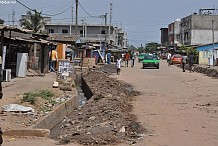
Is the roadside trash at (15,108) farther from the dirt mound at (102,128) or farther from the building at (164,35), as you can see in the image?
the building at (164,35)

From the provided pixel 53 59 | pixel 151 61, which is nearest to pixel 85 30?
pixel 151 61

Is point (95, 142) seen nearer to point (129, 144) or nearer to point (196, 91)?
point (129, 144)

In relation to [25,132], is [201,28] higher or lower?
higher

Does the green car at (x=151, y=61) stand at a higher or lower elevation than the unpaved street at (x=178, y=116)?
higher

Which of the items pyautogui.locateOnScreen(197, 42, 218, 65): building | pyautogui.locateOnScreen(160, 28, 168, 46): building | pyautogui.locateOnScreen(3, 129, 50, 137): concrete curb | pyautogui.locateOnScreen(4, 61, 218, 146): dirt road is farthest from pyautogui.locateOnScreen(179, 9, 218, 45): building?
pyautogui.locateOnScreen(3, 129, 50, 137): concrete curb

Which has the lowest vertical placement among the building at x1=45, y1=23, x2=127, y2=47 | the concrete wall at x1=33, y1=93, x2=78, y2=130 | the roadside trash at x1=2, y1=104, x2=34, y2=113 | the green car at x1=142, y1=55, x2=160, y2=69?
the concrete wall at x1=33, y1=93, x2=78, y2=130

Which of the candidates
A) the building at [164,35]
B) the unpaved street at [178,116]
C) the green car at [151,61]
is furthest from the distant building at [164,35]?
the unpaved street at [178,116]

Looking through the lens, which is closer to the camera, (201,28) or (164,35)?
(201,28)

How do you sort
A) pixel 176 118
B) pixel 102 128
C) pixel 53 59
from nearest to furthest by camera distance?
1. pixel 102 128
2. pixel 176 118
3. pixel 53 59

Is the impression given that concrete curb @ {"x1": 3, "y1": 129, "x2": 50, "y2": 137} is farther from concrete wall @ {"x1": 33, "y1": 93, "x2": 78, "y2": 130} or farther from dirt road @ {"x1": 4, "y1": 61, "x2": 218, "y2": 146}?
concrete wall @ {"x1": 33, "y1": 93, "x2": 78, "y2": 130}

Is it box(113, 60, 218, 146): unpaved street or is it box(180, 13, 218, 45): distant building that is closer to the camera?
box(113, 60, 218, 146): unpaved street

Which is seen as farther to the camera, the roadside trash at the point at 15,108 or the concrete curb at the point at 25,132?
the roadside trash at the point at 15,108

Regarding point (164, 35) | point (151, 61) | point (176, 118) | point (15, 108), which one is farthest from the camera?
point (164, 35)

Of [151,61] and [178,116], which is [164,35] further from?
[178,116]
